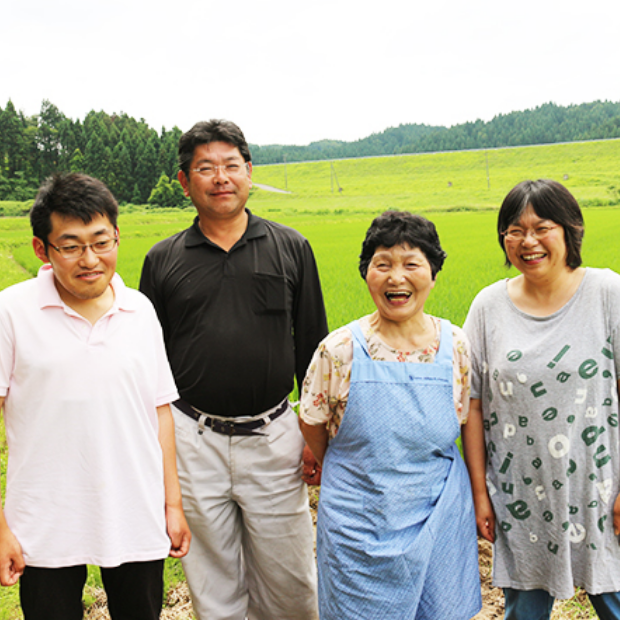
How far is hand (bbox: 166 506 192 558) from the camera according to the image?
5.98 ft

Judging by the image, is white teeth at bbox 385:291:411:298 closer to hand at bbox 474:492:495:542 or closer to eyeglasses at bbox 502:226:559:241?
eyeglasses at bbox 502:226:559:241

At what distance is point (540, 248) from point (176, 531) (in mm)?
1444

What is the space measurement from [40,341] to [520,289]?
146cm

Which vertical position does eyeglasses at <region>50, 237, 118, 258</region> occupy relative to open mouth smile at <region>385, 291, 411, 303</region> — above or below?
above

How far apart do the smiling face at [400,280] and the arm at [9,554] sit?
111cm

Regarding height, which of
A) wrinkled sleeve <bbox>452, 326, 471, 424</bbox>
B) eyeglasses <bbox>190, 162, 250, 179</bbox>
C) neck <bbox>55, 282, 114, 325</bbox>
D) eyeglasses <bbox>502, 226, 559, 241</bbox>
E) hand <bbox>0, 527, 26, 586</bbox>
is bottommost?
hand <bbox>0, 527, 26, 586</bbox>

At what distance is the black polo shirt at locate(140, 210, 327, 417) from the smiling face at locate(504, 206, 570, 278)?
891 mm

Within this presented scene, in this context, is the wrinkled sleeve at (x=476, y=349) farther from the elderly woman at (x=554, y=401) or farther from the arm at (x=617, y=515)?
the arm at (x=617, y=515)

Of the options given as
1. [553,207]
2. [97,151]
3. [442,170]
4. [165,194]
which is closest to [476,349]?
[553,207]

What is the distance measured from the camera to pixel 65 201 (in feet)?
5.29

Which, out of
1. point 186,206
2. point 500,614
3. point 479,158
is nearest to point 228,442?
point 500,614

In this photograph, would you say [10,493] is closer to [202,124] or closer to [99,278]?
[99,278]

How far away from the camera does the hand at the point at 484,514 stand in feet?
6.19

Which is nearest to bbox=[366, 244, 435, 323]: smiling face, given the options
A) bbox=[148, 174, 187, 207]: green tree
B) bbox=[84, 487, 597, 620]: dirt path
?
bbox=[84, 487, 597, 620]: dirt path
